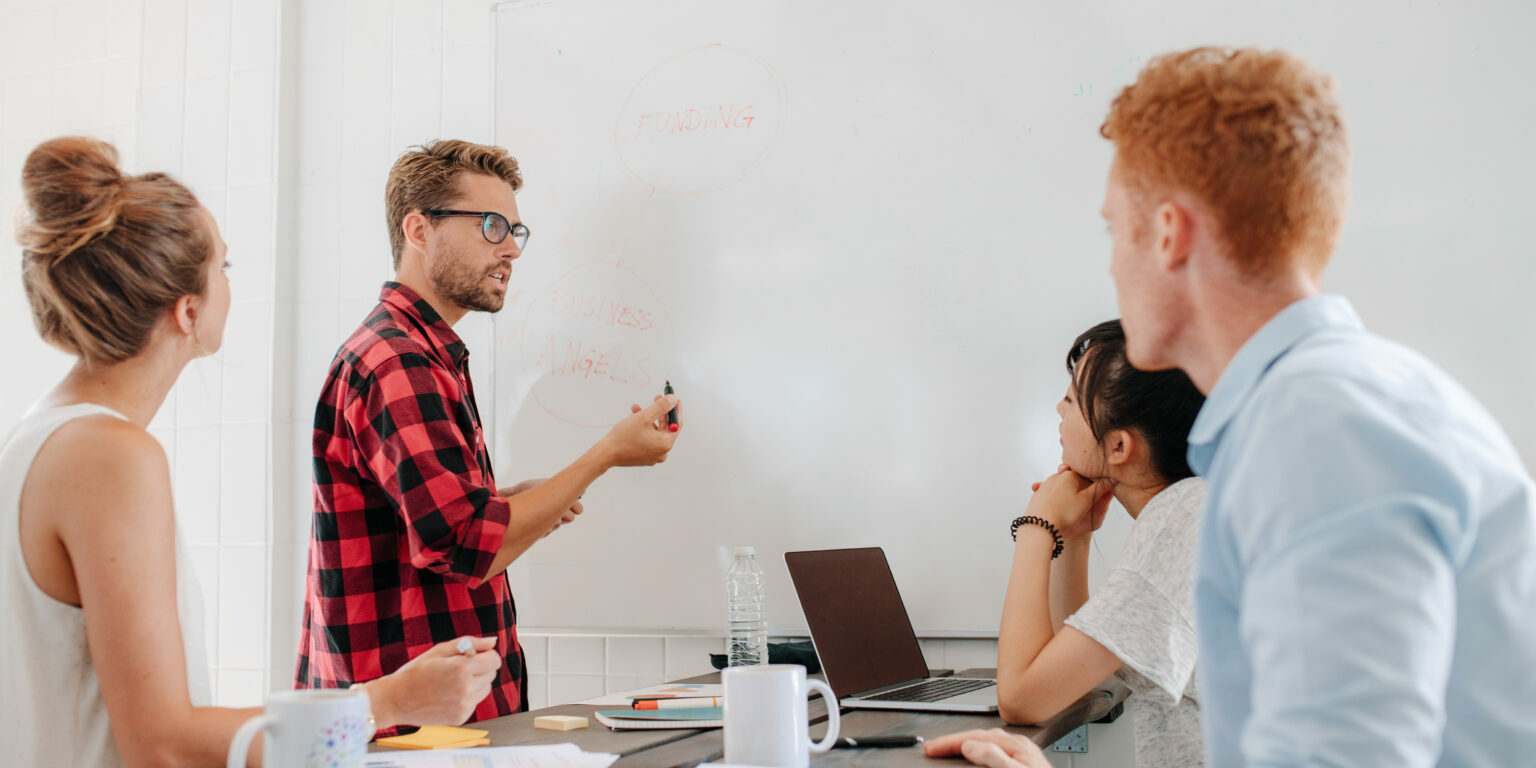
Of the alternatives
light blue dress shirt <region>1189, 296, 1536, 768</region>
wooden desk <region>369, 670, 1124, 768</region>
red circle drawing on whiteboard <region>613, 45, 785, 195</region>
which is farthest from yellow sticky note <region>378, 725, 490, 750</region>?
red circle drawing on whiteboard <region>613, 45, 785, 195</region>

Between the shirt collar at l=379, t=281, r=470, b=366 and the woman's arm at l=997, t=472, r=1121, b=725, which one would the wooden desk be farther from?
the shirt collar at l=379, t=281, r=470, b=366

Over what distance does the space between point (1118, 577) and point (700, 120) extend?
137cm

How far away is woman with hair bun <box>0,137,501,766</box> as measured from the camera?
1.05 m

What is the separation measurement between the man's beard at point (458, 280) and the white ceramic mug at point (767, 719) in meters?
1.12

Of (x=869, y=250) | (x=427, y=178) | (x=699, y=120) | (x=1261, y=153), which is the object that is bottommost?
(x=1261, y=153)

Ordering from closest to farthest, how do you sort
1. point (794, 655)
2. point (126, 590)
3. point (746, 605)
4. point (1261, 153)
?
point (1261, 153)
point (126, 590)
point (794, 655)
point (746, 605)

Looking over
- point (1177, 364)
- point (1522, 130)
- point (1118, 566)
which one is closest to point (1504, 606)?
point (1177, 364)

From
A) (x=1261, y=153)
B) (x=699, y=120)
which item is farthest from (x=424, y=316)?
(x=1261, y=153)

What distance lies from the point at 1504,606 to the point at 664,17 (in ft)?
6.75

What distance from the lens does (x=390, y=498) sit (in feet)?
5.60

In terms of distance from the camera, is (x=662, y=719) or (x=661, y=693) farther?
(x=661, y=693)

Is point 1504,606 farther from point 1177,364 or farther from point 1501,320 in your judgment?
point 1501,320

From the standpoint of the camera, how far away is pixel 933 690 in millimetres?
1704

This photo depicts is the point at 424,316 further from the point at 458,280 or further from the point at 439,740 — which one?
the point at 439,740
